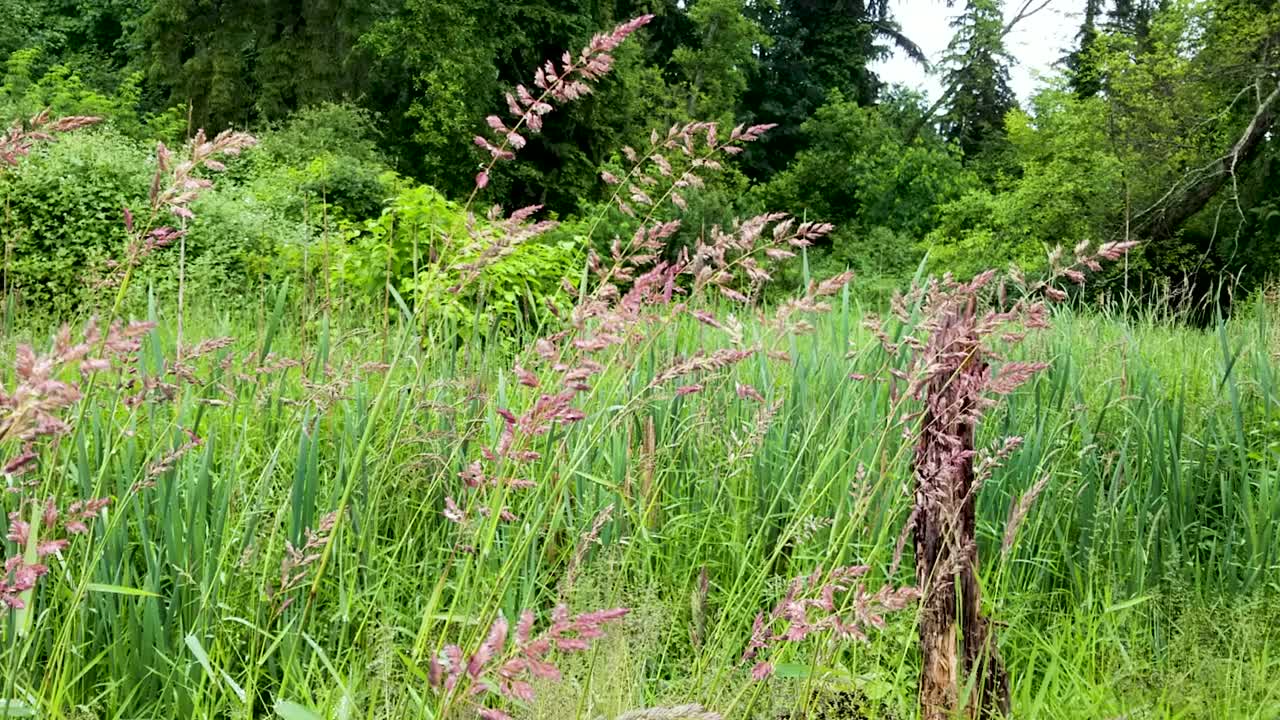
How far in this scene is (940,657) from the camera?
1.77 metres

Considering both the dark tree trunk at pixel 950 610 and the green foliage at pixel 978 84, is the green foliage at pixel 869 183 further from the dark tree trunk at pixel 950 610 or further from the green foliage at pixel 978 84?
the dark tree trunk at pixel 950 610

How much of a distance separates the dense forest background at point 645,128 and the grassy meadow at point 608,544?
4562 millimetres

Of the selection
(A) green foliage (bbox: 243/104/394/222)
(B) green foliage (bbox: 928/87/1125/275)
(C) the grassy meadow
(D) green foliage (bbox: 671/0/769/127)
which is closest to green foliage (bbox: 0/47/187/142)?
(A) green foliage (bbox: 243/104/394/222)

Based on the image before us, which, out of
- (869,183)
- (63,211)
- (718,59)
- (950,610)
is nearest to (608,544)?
(950,610)

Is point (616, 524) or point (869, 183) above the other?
point (869, 183)

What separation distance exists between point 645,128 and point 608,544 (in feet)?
59.6

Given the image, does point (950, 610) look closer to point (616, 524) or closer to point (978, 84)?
point (616, 524)

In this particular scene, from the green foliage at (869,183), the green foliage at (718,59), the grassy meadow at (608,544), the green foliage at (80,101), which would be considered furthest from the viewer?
the green foliage at (718,59)

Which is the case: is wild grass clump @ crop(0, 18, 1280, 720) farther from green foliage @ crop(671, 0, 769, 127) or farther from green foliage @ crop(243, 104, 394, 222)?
green foliage @ crop(671, 0, 769, 127)

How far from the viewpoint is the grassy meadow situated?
154 cm

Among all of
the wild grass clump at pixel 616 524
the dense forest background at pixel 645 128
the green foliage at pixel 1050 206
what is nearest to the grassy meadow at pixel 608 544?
the wild grass clump at pixel 616 524

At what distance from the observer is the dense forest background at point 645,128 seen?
10.9 meters

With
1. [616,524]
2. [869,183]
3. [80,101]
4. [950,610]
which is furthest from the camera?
[869,183]

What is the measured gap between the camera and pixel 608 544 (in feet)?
7.63
